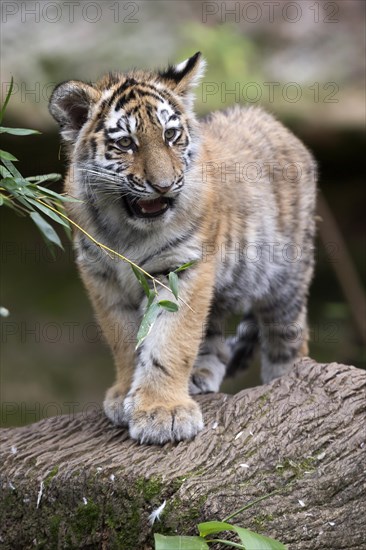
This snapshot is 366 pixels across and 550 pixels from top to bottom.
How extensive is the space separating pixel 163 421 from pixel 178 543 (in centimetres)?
91

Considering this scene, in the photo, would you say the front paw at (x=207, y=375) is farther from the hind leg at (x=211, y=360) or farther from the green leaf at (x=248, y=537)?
the green leaf at (x=248, y=537)

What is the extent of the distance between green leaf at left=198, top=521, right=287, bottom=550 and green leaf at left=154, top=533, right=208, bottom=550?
0.06m

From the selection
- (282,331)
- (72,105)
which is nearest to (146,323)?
(72,105)

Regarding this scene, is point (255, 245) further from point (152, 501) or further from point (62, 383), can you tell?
point (62, 383)

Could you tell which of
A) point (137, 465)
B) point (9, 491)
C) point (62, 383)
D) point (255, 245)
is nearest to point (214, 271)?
point (255, 245)

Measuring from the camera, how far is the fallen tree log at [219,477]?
3844 millimetres

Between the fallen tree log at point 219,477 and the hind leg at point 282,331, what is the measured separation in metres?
1.47

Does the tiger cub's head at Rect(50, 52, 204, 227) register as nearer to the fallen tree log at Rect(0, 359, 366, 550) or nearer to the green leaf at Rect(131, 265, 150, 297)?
the green leaf at Rect(131, 265, 150, 297)

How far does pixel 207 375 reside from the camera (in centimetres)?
548

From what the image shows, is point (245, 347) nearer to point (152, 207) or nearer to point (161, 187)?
point (152, 207)

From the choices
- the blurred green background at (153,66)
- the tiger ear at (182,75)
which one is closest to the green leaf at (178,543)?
the tiger ear at (182,75)

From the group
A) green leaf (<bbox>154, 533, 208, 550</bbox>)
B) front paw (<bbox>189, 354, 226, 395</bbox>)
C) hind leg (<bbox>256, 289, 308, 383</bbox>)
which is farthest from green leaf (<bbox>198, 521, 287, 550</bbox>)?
hind leg (<bbox>256, 289, 308, 383</bbox>)

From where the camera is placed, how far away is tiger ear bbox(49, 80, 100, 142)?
459cm

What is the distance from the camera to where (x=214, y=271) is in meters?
4.88
